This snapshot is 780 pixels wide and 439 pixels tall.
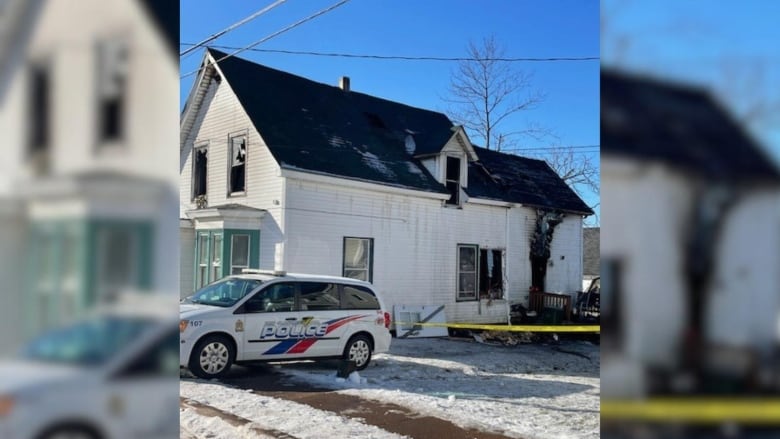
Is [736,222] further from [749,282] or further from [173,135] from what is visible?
[173,135]

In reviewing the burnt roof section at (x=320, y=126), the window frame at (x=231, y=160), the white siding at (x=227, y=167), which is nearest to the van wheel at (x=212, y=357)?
the white siding at (x=227, y=167)

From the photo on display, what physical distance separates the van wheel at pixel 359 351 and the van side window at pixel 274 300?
36.7 inches

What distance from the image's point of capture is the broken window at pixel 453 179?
11078 millimetres

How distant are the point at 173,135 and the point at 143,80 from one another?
0.13 m

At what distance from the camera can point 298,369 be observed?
8.01m

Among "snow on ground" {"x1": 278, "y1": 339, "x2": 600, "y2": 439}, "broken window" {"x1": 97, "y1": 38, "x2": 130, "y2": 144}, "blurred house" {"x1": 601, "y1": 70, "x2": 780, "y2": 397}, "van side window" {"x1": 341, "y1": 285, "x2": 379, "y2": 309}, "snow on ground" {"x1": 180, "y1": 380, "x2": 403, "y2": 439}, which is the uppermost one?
"broken window" {"x1": 97, "y1": 38, "x2": 130, "y2": 144}

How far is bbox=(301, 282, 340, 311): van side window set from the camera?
7.79 meters

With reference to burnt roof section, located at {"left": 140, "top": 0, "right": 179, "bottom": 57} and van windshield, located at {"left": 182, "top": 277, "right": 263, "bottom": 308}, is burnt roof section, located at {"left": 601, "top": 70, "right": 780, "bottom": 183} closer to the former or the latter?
burnt roof section, located at {"left": 140, "top": 0, "right": 179, "bottom": 57}

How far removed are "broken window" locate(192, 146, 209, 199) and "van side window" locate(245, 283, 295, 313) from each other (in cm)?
255

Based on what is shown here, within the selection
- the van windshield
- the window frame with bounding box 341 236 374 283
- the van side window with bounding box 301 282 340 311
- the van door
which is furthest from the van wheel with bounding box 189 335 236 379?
the window frame with bounding box 341 236 374 283

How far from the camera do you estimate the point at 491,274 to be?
1170 cm

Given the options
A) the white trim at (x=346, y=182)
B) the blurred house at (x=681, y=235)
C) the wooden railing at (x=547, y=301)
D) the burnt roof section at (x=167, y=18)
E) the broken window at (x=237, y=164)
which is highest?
the broken window at (x=237, y=164)

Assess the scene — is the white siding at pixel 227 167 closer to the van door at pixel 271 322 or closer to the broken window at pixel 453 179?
the van door at pixel 271 322

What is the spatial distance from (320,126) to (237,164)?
4.61ft
